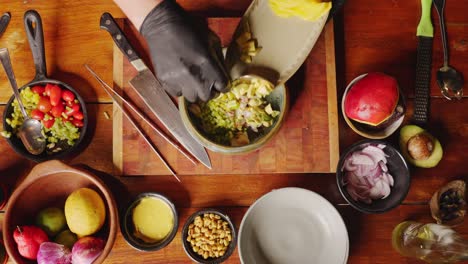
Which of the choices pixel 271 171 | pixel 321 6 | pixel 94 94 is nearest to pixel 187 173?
pixel 271 171

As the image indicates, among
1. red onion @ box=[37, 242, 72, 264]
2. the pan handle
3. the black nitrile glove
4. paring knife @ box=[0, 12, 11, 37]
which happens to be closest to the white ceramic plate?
the black nitrile glove

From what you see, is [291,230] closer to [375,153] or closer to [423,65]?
[375,153]

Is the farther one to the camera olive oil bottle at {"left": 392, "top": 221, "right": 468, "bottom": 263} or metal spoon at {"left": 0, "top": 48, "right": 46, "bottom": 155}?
metal spoon at {"left": 0, "top": 48, "right": 46, "bottom": 155}

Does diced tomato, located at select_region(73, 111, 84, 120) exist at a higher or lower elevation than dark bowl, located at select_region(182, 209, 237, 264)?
higher

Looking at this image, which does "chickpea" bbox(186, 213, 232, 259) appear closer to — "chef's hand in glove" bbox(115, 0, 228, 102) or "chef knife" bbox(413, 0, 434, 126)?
"chef's hand in glove" bbox(115, 0, 228, 102)

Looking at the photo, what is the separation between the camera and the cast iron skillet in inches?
42.9

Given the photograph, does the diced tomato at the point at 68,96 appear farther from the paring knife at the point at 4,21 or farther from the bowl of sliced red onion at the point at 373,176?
the bowl of sliced red onion at the point at 373,176

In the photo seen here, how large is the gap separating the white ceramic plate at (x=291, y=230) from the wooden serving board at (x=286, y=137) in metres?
0.09

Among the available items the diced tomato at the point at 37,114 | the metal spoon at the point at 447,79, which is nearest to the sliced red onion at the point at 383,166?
the metal spoon at the point at 447,79

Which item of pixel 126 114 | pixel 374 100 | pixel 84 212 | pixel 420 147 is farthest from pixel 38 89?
pixel 420 147

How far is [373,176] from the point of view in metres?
1.08

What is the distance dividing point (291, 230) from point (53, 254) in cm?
58

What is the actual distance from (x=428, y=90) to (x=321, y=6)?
1.55 ft

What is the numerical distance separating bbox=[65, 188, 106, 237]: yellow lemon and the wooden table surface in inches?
3.8
